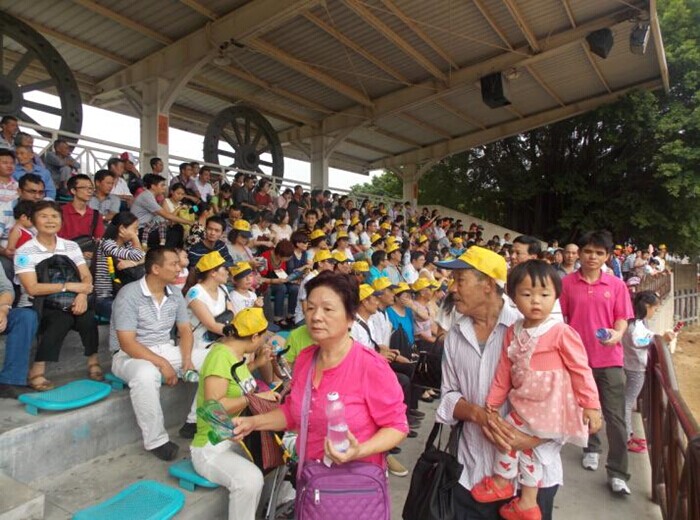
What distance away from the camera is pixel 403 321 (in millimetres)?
4363

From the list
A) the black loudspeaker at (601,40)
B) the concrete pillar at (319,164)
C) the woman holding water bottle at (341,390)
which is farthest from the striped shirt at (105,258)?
the concrete pillar at (319,164)

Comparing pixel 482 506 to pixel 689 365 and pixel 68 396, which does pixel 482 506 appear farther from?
pixel 689 365

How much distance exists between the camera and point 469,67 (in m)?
9.70

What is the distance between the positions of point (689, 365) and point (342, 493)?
49.9 ft

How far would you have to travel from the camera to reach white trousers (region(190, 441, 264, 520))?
6.75 ft

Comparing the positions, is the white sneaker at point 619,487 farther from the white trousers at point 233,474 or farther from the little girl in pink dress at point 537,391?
the white trousers at point 233,474

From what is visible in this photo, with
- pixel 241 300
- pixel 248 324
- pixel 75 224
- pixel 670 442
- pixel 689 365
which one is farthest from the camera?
pixel 689 365

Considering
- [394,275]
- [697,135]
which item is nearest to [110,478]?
[394,275]

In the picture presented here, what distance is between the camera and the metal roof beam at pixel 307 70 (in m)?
7.96

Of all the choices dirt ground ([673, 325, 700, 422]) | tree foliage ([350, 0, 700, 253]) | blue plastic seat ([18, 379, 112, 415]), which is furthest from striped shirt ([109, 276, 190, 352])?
dirt ground ([673, 325, 700, 422])

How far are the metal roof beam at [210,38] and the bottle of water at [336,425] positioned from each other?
6.20 m

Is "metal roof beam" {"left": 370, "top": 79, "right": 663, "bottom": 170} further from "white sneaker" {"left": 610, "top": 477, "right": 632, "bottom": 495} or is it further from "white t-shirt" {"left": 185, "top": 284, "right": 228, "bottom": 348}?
"white t-shirt" {"left": 185, "top": 284, "right": 228, "bottom": 348}

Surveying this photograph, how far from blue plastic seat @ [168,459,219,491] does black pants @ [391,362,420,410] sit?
5.53 feet

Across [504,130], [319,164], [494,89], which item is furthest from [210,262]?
[504,130]
